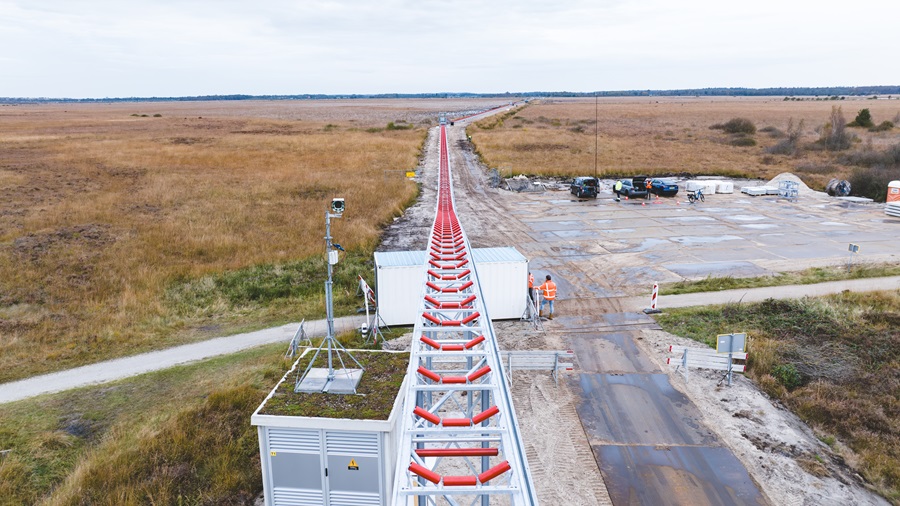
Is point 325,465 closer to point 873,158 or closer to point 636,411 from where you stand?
point 636,411

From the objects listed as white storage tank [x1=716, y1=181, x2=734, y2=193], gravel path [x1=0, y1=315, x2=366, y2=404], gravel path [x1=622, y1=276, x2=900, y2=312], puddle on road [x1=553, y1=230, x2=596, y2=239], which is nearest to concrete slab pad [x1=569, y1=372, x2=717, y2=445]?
gravel path [x1=622, y1=276, x2=900, y2=312]

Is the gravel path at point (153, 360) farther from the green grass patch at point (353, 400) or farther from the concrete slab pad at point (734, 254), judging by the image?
the concrete slab pad at point (734, 254)

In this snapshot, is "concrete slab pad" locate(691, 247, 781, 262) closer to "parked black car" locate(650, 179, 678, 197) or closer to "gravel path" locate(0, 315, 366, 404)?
"parked black car" locate(650, 179, 678, 197)

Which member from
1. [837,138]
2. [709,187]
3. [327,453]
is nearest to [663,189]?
[709,187]

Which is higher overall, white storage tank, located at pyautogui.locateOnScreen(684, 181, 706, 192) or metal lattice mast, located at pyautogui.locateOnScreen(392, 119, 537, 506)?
metal lattice mast, located at pyautogui.locateOnScreen(392, 119, 537, 506)

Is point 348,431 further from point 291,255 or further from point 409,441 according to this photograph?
point 291,255

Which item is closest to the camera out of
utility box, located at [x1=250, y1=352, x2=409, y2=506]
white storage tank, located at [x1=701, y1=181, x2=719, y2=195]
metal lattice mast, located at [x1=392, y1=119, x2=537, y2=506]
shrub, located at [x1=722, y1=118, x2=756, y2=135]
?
metal lattice mast, located at [x1=392, y1=119, x2=537, y2=506]
